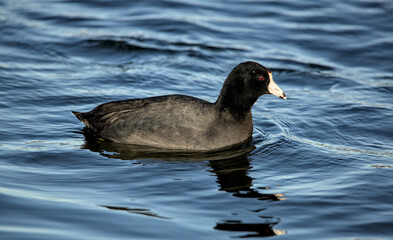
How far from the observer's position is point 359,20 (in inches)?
648

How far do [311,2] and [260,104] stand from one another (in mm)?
7942

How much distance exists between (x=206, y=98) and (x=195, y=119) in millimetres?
2859

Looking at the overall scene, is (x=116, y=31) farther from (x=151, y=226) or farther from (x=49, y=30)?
(x=151, y=226)

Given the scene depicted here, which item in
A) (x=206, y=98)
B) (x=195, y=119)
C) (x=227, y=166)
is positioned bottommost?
(x=227, y=166)

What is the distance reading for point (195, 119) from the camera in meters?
8.45

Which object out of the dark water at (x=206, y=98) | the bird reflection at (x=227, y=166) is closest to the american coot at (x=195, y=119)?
the bird reflection at (x=227, y=166)

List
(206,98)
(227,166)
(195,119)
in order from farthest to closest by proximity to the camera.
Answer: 1. (206,98)
2. (195,119)
3. (227,166)

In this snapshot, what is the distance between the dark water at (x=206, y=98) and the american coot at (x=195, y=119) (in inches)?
10.1

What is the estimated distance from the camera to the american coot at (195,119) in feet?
27.7

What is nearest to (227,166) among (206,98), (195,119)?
(195,119)

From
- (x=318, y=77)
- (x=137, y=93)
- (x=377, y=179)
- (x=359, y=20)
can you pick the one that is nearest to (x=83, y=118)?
(x=137, y=93)

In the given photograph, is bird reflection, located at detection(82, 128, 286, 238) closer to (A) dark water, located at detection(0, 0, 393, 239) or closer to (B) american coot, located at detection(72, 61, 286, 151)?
(A) dark water, located at detection(0, 0, 393, 239)

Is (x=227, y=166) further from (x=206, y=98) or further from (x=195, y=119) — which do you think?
(x=206, y=98)

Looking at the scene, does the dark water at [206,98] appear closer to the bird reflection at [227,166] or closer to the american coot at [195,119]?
the bird reflection at [227,166]
